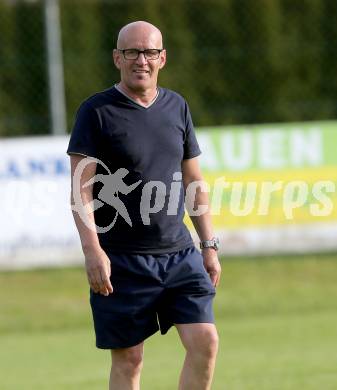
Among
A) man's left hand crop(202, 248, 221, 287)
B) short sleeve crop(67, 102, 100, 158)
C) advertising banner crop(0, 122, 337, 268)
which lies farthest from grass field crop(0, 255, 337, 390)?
short sleeve crop(67, 102, 100, 158)

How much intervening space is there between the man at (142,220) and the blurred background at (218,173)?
6.21ft

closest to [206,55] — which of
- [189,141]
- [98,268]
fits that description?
[189,141]

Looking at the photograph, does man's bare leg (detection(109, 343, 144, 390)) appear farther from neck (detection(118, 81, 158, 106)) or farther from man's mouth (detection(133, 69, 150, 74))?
man's mouth (detection(133, 69, 150, 74))

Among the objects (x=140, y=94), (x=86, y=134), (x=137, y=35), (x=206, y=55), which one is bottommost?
(x=206, y=55)

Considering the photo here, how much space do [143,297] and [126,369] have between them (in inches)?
15.5

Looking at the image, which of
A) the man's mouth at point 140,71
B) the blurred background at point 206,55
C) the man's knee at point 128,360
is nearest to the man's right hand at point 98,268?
the man's knee at point 128,360

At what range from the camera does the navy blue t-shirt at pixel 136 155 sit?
243 inches

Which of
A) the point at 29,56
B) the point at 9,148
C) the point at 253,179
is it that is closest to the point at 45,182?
the point at 9,148

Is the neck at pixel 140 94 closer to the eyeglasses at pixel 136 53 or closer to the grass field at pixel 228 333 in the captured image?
the eyeglasses at pixel 136 53

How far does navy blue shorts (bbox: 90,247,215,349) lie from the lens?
249 inches

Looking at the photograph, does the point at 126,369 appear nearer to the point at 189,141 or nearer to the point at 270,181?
the point at 189,141

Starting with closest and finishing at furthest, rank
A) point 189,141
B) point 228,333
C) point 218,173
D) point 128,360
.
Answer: point 128,360
point 189,141
point 228,333
point 218,173

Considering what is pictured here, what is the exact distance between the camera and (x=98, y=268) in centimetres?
600

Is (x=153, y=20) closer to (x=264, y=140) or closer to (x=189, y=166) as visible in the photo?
(x=264, y=140)
